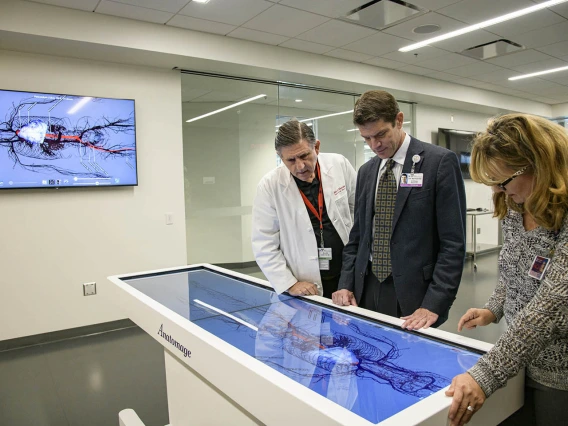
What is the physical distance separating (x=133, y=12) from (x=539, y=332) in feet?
12.7

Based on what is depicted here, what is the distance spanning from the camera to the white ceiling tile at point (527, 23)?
167 inches

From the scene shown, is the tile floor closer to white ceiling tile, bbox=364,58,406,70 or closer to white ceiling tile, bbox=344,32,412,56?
white ceiling tile, bbox=344,32,412,56

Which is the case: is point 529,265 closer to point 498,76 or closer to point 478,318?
point 478,318

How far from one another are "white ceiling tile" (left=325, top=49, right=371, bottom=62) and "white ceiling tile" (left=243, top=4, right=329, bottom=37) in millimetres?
869

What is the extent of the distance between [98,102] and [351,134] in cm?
376

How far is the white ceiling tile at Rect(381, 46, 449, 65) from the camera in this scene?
5.20 m

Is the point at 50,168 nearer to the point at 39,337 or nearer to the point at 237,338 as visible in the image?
the point at 39,337

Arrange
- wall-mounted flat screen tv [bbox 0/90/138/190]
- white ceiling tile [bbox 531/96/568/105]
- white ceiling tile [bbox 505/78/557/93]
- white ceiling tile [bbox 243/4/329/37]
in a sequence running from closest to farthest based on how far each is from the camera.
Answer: wall-mounted flat screen tv [bbox 0/90/138/190], white ceiling tile [bbox 243/4/329/37], white ceiling tile [bbox 505/78/557/93], white ceiling tile [bbox 531/96/568/105]

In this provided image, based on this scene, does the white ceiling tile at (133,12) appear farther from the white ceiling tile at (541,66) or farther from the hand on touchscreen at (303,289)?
the white ceiling tile at (541,66)

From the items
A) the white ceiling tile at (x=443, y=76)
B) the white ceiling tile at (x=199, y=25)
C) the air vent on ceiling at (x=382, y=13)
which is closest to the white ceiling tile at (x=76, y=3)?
the white ceiling tile at (x=199, y=25)

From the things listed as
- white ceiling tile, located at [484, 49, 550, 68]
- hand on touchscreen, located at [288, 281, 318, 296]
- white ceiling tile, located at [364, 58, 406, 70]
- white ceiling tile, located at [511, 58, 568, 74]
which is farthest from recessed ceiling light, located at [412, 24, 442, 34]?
hand on touchscreen, located at [288, 281, 318, 296]

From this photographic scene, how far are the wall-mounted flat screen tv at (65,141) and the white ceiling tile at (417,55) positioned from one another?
10.7 feet

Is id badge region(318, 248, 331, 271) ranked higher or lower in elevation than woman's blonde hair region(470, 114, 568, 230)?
lower

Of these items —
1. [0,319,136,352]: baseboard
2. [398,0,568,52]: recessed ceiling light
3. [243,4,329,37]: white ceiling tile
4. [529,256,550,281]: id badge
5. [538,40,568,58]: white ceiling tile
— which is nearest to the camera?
[529,256,550,281]: id badge
